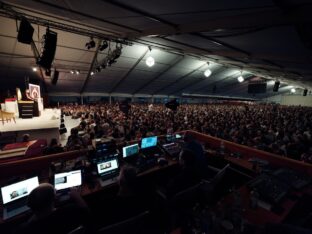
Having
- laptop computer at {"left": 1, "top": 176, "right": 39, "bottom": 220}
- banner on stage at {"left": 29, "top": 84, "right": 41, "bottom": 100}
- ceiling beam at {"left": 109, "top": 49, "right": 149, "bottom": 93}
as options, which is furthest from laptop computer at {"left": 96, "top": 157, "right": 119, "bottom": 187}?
banner on stage at {"left": 29, "top": 84, "right": 41, "bottom": 100}

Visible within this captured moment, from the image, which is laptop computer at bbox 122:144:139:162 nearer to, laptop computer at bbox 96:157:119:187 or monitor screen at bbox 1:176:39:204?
laptop computer at bbox 96:157:119:187

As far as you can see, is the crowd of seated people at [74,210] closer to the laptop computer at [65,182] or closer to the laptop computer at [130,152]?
the laptop computer at [65,182]

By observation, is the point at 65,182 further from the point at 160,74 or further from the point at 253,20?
the point at 160,74

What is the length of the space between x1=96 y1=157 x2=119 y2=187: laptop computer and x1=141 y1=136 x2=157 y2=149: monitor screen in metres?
1.10

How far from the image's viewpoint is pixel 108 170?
3.85 meters

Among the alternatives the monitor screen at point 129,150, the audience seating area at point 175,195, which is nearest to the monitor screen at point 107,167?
the audience seating area at point 175,195

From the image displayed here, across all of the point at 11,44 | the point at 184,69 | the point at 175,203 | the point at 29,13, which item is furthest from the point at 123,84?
the point at 175,203

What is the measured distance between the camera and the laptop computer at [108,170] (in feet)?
12.0

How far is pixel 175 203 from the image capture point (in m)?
2.36

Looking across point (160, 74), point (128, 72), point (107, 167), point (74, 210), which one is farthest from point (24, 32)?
point (160, 74)

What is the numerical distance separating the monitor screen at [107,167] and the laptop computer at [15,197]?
1.21 meters

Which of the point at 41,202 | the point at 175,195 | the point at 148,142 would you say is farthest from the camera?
the point at 148,142

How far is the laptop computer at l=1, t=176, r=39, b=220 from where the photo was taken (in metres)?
2.64

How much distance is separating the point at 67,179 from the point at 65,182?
0.20 ft
